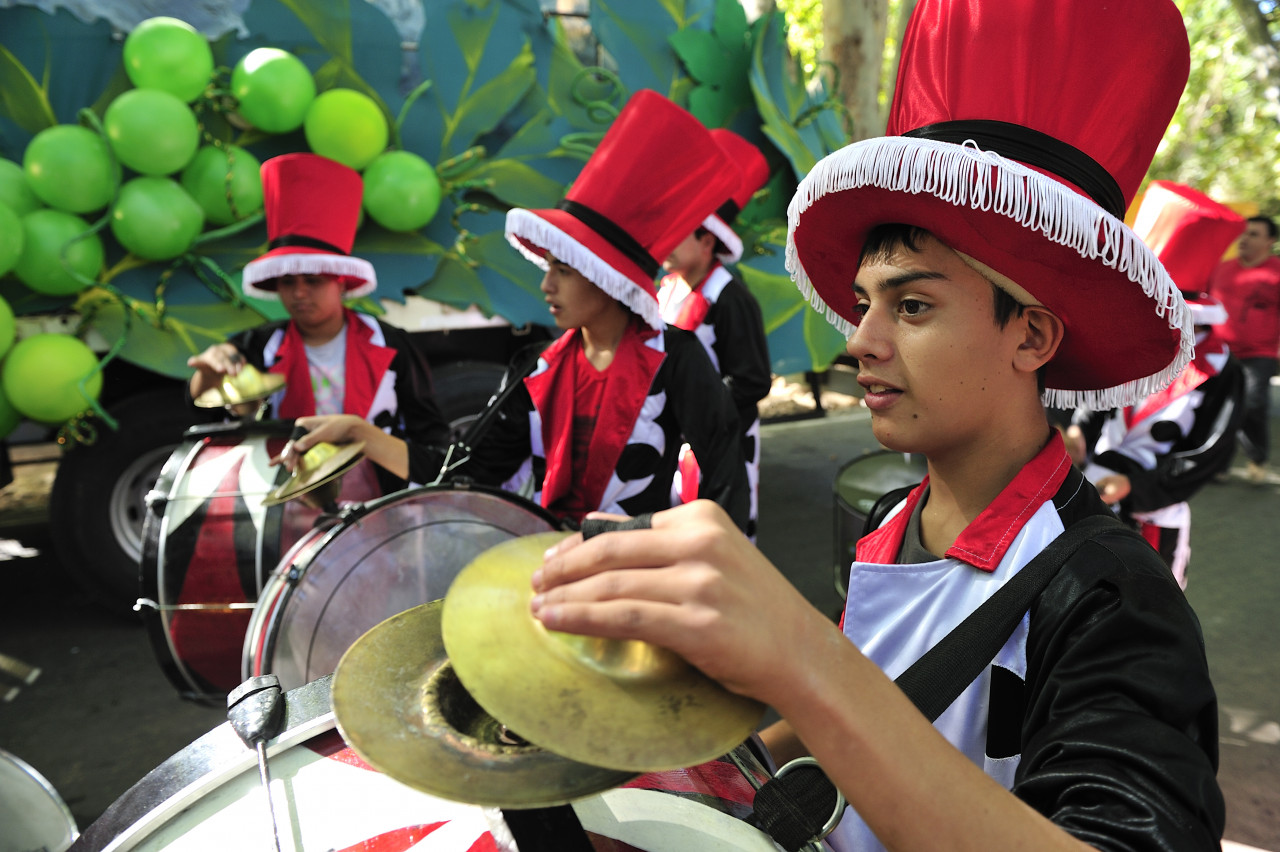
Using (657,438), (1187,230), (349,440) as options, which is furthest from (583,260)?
(1187,230)

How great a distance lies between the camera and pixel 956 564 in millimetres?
1078

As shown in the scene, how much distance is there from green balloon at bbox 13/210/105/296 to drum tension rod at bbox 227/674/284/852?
10.4 feet

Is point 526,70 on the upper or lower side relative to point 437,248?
upper

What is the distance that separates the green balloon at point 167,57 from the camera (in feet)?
12.0

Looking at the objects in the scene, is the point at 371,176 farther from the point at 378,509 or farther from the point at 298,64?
the point at 378,509

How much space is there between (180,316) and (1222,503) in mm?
7149

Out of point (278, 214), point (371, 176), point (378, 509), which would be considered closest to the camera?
point (378, 509)

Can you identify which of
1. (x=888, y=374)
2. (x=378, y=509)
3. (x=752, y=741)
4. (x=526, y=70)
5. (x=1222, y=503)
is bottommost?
(x=1222, y=503)

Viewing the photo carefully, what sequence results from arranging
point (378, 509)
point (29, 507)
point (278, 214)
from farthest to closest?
point (29, 507)
point (278, 214)
point (378, 509)

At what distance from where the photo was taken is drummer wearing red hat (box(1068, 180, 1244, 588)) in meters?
2.90

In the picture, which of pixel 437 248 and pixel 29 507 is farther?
pixel 29 507

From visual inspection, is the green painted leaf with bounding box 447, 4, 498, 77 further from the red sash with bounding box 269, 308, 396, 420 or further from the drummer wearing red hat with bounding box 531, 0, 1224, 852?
the drummer wearing red hat with bounding box 531, 0, 1224, 852

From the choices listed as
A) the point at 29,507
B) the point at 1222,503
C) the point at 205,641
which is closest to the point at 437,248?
the point at 205,641

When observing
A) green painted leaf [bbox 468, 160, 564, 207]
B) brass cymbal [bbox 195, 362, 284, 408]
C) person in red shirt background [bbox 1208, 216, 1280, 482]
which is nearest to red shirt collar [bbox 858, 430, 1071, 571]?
brass cymbal [bbox 195, 362, 284, 408]
